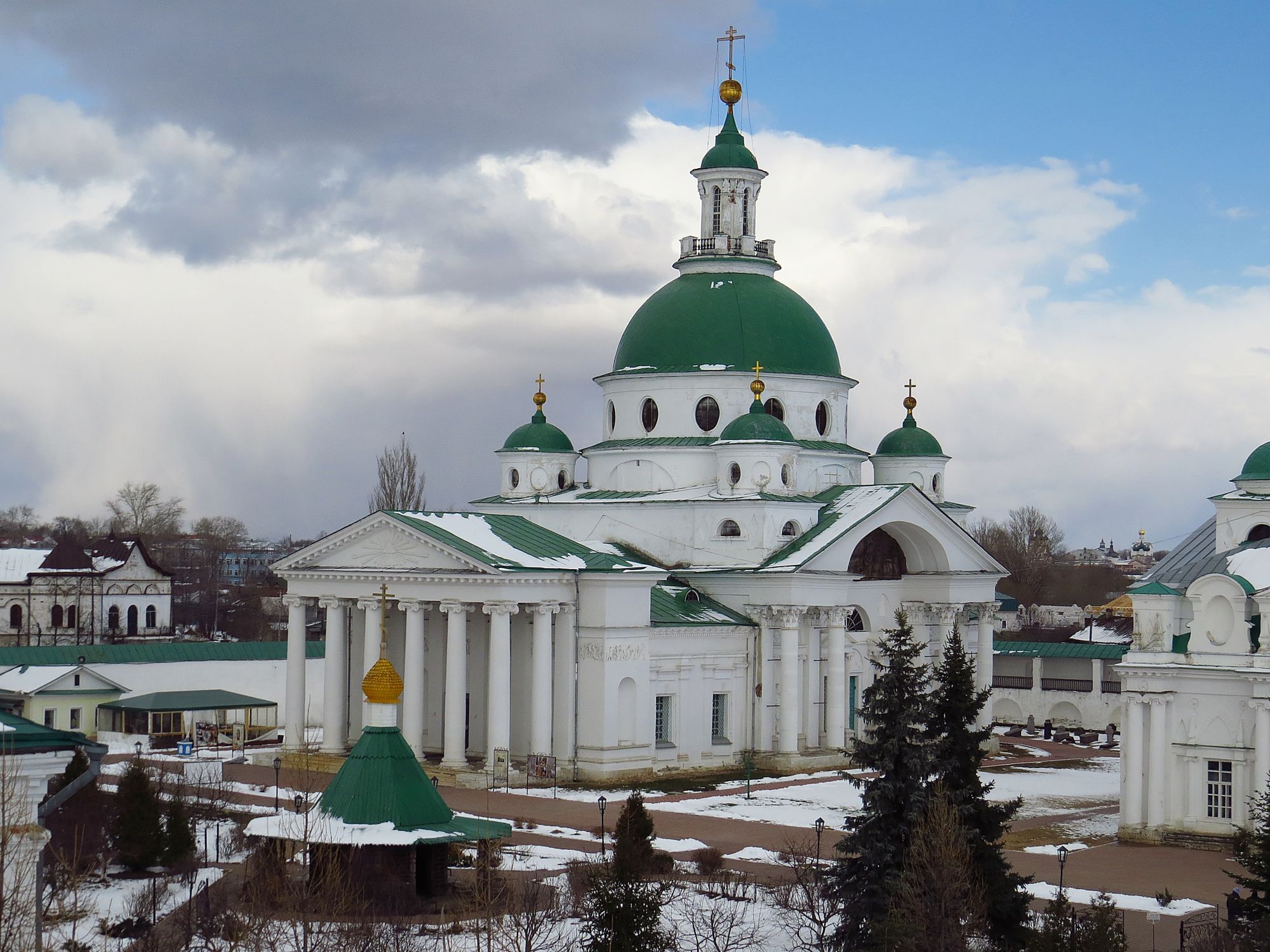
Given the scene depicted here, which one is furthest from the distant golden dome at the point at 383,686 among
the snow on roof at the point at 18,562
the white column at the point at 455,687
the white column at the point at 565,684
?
the snow on roof at the point at 18,562

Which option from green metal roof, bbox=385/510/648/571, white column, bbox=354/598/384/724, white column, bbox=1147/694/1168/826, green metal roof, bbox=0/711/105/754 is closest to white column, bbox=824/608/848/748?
green metal roof, bbox=385/510/648/571

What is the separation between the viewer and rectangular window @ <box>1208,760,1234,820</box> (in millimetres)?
28766

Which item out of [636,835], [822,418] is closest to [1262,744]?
[636,835]

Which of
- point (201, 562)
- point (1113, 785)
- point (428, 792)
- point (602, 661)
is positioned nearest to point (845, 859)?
point (428, 792)

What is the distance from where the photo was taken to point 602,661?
37.1 meters

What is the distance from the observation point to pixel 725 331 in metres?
45.2

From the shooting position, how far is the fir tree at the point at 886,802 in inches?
→ 772

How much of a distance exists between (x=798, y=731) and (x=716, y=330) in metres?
11.3

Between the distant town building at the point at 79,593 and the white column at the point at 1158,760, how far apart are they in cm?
5209

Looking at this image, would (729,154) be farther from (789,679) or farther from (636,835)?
(636,835)

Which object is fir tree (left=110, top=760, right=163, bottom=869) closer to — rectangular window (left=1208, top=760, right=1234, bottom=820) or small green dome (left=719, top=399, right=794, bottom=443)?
rectangular window (left=1208, top=760, right=1234, bottom=820)

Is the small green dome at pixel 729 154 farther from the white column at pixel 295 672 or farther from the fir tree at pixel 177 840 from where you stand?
the fir tree at pixel 177 840

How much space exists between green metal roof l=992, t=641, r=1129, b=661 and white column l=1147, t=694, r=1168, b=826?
23.3 metres

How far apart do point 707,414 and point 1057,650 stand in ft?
54.9
